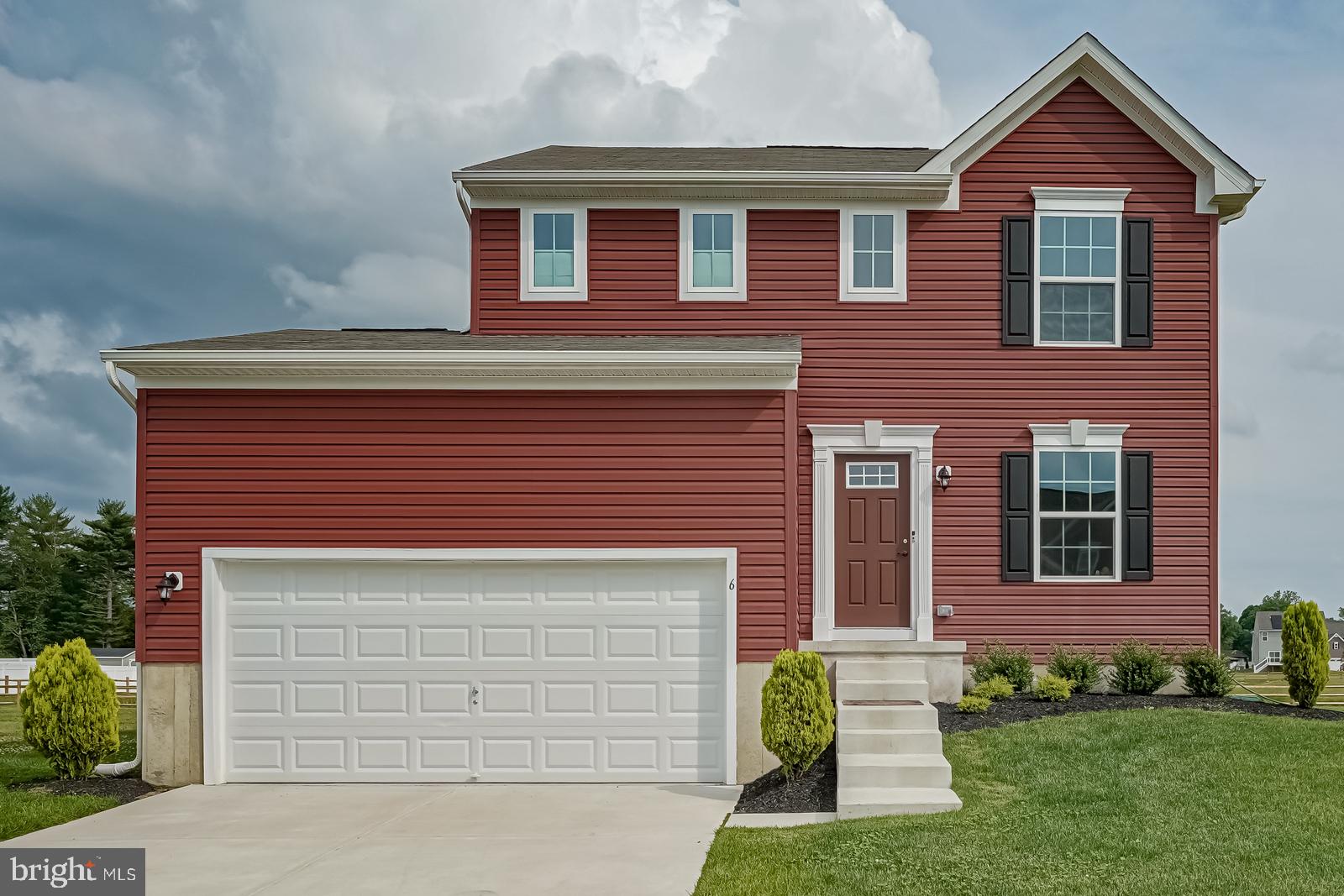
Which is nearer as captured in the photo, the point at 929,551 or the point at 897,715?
the point at 897,715

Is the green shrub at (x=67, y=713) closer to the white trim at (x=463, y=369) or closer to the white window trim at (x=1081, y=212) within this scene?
the white trim at (x=463, y=369)

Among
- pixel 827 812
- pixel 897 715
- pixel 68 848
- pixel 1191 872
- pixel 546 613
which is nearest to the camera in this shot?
pixel 1191 872

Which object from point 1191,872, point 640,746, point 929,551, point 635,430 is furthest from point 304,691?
point 1191,872

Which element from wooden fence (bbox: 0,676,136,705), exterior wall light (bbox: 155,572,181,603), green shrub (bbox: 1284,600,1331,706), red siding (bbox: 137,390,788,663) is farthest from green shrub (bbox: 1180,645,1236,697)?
wooden fence (bbox: 0,676,136,705)

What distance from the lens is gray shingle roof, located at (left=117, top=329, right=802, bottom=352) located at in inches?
411

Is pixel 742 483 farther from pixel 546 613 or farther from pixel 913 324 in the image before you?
pixel 913 324

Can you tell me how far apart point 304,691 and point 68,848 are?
2801 mm

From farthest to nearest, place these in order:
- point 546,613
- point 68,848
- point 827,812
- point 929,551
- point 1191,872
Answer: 1. point 929,551
2. point 546,613
3. point 827,812
4. point 68,848
5. point 1191,872

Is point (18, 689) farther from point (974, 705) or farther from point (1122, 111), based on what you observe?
point (1122, 111)

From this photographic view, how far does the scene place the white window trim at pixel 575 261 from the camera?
42.1ft

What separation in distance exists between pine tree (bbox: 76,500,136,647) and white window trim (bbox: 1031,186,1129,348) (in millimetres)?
41374

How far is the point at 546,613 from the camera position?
34.5 feet

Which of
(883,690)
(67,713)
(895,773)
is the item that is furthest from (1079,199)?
(67,713)

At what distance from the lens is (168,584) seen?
10.5 metres
